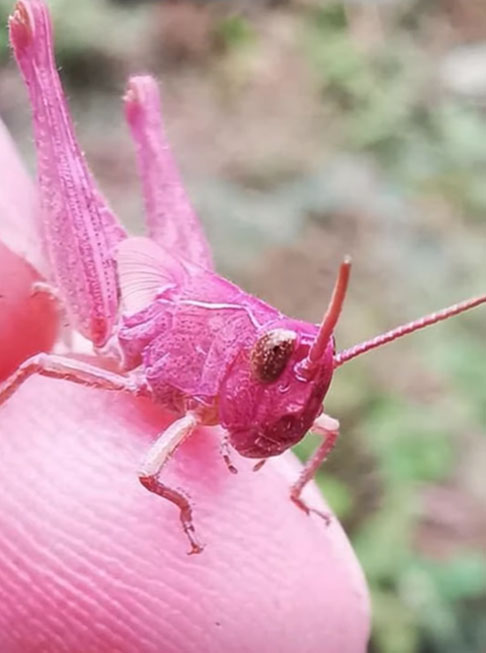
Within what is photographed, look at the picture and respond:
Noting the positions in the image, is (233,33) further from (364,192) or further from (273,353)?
(273,353)

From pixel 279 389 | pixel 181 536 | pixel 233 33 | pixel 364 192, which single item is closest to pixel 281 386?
pixel 279 389

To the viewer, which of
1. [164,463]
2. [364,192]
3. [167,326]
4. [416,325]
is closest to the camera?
[416,325]

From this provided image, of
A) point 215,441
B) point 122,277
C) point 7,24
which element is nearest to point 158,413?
point 215,441

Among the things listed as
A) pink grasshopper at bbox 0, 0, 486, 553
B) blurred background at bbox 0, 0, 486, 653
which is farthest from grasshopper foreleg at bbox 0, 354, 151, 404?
blurred background at bbox 0, 0, 486, 653

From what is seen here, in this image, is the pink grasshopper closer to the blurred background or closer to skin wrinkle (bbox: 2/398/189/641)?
skin wrinkle (bbox: 2/398/189/641)

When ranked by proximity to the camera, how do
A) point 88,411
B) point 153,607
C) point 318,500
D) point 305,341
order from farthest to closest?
1. point 318,500
2. point 88,411
3. point 153,607
4. point 305,341

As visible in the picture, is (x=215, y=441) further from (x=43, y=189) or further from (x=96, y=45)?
(x=96, y=45)
